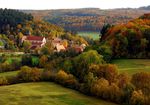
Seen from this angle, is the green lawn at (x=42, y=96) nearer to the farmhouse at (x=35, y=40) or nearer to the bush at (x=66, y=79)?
the bush at (x=66, y=79)

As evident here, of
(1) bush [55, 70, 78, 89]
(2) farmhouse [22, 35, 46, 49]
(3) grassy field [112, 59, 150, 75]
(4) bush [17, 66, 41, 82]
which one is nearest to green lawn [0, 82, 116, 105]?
(1) bush [55, 70, 78, 89]

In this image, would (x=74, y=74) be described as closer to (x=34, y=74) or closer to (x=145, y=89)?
(x=34, y=74)

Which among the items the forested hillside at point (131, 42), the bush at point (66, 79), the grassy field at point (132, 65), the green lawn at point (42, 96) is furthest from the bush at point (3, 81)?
the forested hillside at point (131, 42)

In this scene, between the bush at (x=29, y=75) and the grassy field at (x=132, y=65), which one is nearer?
the bush at (x=29, y=75)

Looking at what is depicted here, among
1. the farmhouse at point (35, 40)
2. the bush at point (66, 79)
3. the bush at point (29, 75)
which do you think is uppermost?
the bush at point (66, 79)

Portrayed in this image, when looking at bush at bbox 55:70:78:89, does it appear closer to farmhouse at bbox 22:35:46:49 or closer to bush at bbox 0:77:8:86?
bush at bbox 0:77:8:86

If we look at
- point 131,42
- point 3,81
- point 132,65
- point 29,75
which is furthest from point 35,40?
point 3,81

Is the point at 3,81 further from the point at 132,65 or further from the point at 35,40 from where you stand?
the point at 35,40
